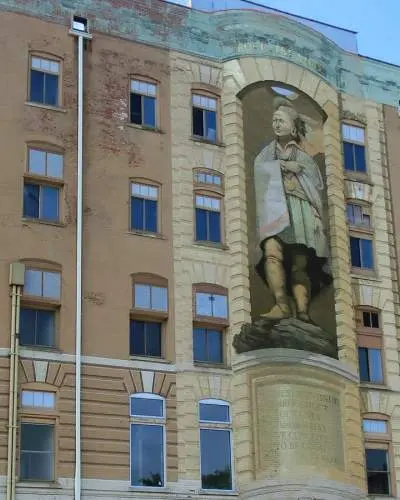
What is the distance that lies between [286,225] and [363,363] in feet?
19.8

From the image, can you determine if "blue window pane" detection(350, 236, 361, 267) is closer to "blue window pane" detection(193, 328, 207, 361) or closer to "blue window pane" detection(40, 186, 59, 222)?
"blue window pane" detection(193, 328, 207, 361)

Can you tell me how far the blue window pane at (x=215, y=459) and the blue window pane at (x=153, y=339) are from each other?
306 centimetres

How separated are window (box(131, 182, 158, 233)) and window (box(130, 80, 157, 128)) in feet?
8.39

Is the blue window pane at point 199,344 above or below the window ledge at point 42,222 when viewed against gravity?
below

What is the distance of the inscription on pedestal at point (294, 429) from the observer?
34.0 m

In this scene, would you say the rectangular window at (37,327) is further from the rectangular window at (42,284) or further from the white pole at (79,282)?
the white pole at (79,282)

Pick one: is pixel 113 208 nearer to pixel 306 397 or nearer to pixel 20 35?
pixel 20 35

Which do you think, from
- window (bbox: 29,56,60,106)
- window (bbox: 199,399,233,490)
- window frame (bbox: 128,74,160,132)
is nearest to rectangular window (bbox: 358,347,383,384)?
window (bbox: 199,399,233,490)

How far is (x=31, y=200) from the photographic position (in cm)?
3431

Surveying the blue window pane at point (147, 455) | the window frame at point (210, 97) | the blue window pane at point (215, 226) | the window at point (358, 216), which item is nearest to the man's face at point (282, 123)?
the window frame at point (210, 97)

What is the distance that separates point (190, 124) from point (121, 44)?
3855 mm

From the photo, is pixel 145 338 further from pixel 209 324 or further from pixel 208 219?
pixel 208 219

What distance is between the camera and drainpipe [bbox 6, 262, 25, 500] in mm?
30078

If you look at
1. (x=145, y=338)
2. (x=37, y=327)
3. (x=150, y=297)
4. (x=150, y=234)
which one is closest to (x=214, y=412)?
(x=145, y=338)
